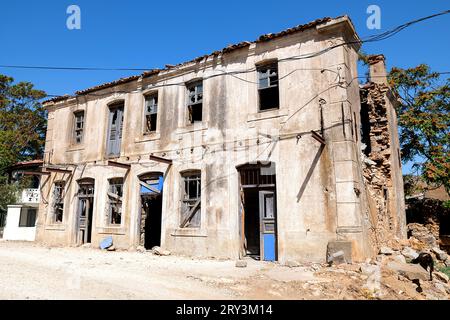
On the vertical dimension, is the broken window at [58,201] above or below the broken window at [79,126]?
below

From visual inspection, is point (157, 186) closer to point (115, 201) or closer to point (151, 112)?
point (115, 201)

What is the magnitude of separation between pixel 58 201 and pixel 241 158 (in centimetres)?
1006

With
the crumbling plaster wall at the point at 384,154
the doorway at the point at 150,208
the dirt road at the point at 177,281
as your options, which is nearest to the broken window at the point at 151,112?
the doorway at the point at 150,208

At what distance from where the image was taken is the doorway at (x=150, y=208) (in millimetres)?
13180

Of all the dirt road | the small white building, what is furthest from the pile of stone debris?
the small white building

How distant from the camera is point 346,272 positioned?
7.76m

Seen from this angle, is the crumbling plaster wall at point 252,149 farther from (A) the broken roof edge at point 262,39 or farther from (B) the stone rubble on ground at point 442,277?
(B) the stone rubble on ground at point 442,277

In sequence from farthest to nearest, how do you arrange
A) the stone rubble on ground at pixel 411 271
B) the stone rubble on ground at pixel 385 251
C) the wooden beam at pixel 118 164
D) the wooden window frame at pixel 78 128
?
the wooden window frame at pixel 78 128, the wooden beam at pixel 118 164, the stone rubble on ground at pixel 385 251, the stone rubble on ground at pixel 411 271

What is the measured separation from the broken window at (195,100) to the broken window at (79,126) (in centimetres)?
635

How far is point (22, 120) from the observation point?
27.8m

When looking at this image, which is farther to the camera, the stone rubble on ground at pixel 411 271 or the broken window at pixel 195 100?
the broken window at pixel 195 100

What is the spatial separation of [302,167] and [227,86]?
412cm

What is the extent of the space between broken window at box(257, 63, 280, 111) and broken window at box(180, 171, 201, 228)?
136 inches
